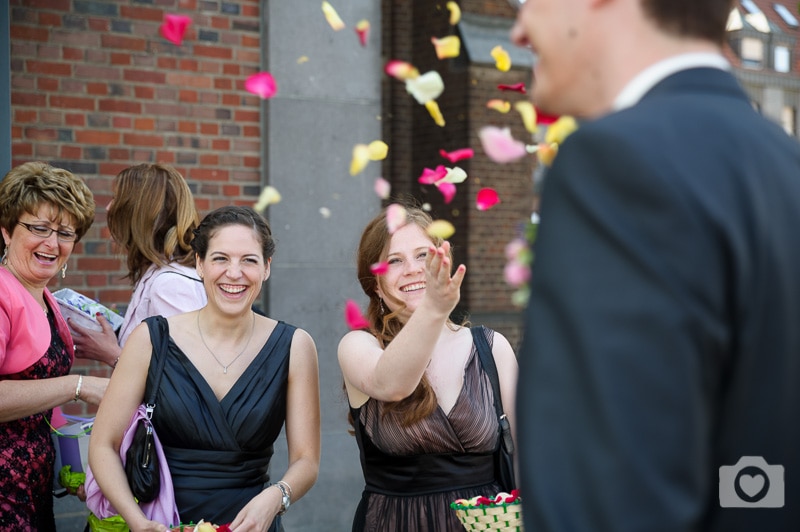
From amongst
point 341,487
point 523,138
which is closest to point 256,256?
point 341,487

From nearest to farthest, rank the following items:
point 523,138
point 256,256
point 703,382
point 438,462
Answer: point 703,382 → point 438,462 → point 256,256 → point 523,138

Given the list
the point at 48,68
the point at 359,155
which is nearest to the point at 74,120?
the point at 48,68

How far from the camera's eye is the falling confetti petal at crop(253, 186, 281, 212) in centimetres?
657

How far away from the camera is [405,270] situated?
12.4 ft

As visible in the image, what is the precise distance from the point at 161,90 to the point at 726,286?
5956mm

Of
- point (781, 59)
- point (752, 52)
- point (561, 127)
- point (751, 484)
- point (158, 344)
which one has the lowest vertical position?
point (158, 344)

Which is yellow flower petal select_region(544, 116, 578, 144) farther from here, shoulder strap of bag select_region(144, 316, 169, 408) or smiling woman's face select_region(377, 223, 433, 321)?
shoulder strap of bag select_region(144, 316, 169, 408)

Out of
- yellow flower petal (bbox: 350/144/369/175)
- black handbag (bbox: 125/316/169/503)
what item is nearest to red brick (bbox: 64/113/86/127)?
yellow flower petal (bbox: 350/144/369/175)

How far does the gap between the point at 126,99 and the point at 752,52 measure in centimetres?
2516

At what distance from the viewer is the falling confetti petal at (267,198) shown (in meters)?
6.57

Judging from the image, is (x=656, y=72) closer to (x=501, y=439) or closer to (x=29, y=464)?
(x=501, y=439)

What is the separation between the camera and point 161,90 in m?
6.53

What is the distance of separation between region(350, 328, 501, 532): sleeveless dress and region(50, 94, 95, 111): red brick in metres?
3.50

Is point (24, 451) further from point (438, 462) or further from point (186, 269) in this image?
point (438, 462)
